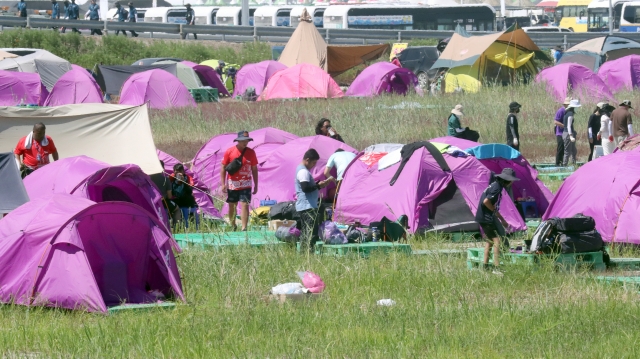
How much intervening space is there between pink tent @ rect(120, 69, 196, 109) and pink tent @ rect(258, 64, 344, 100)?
3.05 m

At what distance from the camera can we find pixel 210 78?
3597 cm

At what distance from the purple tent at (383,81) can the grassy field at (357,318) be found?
19581 millimetres

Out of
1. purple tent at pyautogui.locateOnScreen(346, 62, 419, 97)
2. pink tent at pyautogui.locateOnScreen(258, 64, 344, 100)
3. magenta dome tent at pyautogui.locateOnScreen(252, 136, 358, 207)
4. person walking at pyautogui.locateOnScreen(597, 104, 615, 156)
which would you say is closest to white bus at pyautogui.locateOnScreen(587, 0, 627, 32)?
purple tent at pyautogui.locateOnScreen(346, 62, 419, 97)

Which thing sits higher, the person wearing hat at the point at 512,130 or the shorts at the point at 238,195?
the person wearing hat at the point at 512,130

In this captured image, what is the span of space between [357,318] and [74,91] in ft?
71.9

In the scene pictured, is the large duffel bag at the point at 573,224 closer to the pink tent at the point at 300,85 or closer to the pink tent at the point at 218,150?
the pink tent at the point at 218,150

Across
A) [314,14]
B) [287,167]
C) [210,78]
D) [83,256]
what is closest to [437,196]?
[287,167]

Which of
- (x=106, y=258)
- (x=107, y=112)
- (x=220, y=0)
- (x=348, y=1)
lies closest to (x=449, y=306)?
(x=106, y=258)

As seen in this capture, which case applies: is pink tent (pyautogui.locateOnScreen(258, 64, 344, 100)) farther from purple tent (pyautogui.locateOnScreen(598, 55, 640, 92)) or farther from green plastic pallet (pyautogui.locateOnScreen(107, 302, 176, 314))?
green plastic pallet (pyautogui.locateOnScreen(107, 302, 176, 314))

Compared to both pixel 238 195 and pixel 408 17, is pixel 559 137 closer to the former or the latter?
pixel 238 195

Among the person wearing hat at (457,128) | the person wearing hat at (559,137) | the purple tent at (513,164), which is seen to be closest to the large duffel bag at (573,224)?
the purple tent at (513,164)

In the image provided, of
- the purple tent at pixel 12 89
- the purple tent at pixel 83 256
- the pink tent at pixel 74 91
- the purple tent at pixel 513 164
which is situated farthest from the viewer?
the pink tent at pixel 74 91

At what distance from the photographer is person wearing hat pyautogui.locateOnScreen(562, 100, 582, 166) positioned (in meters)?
20.1

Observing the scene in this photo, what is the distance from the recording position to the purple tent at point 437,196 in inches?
548
